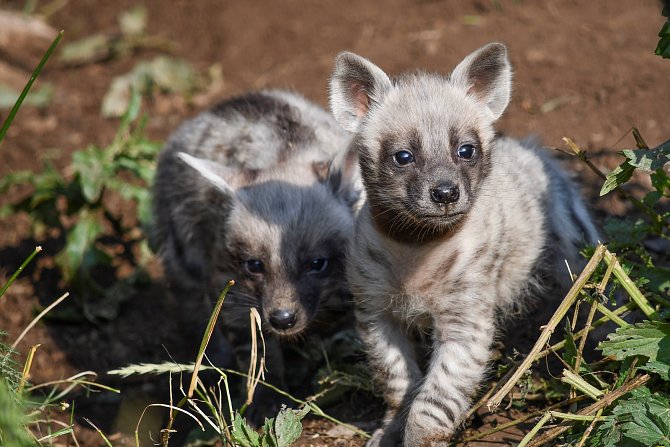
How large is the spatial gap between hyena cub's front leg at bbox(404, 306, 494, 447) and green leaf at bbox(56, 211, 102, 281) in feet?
11.0

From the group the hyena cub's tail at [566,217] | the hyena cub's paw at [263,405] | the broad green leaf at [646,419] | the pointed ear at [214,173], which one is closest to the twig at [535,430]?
the broad green leaf at [646,419]

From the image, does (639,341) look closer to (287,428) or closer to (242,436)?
(287,428)

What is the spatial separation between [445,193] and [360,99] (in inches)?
35.1

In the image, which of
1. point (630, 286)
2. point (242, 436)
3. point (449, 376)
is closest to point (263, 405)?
point (242, 436)

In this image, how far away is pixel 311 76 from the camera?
828 cm

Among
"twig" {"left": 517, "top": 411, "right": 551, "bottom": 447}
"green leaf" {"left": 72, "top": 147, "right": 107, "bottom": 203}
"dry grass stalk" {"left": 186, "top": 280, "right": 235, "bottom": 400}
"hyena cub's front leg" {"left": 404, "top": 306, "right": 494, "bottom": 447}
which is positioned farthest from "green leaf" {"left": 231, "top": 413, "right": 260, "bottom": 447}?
"green leaf" {"left": 72, "top": 147, "right": 107, "bottom": 203}

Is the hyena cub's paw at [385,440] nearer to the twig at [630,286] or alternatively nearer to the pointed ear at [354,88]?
the twig at [630,286]

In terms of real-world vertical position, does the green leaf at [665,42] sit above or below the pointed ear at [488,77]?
above

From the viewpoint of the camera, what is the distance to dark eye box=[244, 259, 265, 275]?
5469 millimetres

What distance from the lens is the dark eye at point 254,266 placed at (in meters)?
5.47

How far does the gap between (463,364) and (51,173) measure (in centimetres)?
416

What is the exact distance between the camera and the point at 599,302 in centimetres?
442

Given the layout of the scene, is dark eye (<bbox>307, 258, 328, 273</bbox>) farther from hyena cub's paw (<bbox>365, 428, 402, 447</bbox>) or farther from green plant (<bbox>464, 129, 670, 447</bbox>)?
green plant (<bbox>464, 129, 670, 447</bbox>)

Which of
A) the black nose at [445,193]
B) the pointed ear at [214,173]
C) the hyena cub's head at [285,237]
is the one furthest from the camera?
the pointed ear at [214,173]
